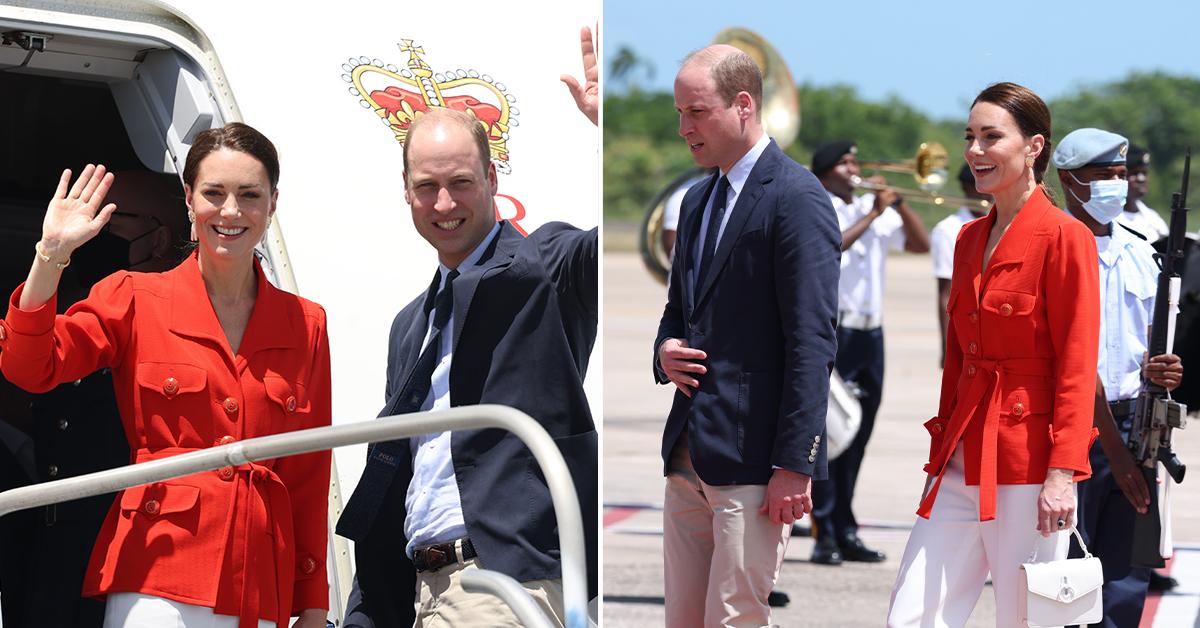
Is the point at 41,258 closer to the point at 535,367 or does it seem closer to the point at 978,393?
the point at 535,367

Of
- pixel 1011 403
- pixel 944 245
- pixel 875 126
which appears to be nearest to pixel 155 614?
pixel 1011 403

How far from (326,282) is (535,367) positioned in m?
0.79

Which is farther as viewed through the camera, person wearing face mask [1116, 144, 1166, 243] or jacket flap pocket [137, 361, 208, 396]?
person wearing face mask [1116, 144, 1166, 243]

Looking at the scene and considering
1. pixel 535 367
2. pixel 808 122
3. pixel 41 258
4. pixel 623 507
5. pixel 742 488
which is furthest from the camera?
pixel 808 122

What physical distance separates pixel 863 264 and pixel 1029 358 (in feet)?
12.1

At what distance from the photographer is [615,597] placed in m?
6.84

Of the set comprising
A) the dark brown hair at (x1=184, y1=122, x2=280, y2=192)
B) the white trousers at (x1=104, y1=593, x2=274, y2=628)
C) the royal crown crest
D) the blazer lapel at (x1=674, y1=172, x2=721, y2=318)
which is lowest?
the white trousers at (x1=104, y1=593, x2=274, y2=628)

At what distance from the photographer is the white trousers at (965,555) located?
13.1 feet

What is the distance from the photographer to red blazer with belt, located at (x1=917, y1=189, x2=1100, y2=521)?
155 inches

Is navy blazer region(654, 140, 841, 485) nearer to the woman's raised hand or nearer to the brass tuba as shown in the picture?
the woman's raised hand

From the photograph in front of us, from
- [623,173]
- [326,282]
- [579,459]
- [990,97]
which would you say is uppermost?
[990,97]

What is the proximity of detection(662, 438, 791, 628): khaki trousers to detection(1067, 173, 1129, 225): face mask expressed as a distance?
1.84 meters

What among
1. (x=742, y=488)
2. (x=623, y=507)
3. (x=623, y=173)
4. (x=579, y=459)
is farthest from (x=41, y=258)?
(x=623, y=173)

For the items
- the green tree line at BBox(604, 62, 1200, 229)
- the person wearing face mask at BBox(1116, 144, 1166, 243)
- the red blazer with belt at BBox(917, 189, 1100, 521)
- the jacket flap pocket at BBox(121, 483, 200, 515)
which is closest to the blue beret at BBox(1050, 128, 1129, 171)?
the red blazer with belt at BBox(917, 189, 1100, 521)
